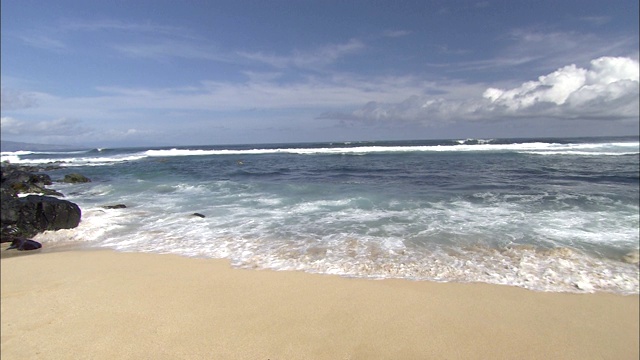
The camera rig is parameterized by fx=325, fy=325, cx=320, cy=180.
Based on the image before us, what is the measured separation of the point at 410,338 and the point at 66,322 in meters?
3.49

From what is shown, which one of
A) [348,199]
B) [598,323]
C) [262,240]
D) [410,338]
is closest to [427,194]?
[348,199]

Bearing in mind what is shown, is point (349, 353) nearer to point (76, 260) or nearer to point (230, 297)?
point (230, 297)

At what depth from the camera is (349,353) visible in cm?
287

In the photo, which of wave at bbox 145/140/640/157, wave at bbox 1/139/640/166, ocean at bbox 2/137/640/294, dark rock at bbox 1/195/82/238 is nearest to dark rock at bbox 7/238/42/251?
ocean at bbox 2/137/640/294

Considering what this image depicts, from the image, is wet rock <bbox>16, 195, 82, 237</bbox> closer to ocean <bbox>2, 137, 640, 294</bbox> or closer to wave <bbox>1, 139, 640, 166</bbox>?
ocean <bbox>2, 137, 640, 294</bbox>

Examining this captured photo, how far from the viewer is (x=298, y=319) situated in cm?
339

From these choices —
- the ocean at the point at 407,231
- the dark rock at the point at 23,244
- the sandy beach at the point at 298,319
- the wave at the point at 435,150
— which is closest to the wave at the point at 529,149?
the wave at the point at 435,150

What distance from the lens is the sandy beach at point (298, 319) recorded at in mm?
2934

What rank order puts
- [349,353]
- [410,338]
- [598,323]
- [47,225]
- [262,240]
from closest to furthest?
[349,353], [410,338], [598,323], [262,240], [47,225]

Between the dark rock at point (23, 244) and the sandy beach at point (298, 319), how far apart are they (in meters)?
1.79

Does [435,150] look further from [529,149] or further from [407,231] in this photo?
[407,231]

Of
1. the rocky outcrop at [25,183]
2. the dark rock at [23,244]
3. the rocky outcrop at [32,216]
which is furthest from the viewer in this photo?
the rocky outcrop at [25,183]

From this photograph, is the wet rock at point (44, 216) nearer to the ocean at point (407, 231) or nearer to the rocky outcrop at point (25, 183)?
the ocean at point (407, 231)

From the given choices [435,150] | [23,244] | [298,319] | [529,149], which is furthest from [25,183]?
[529,149]
